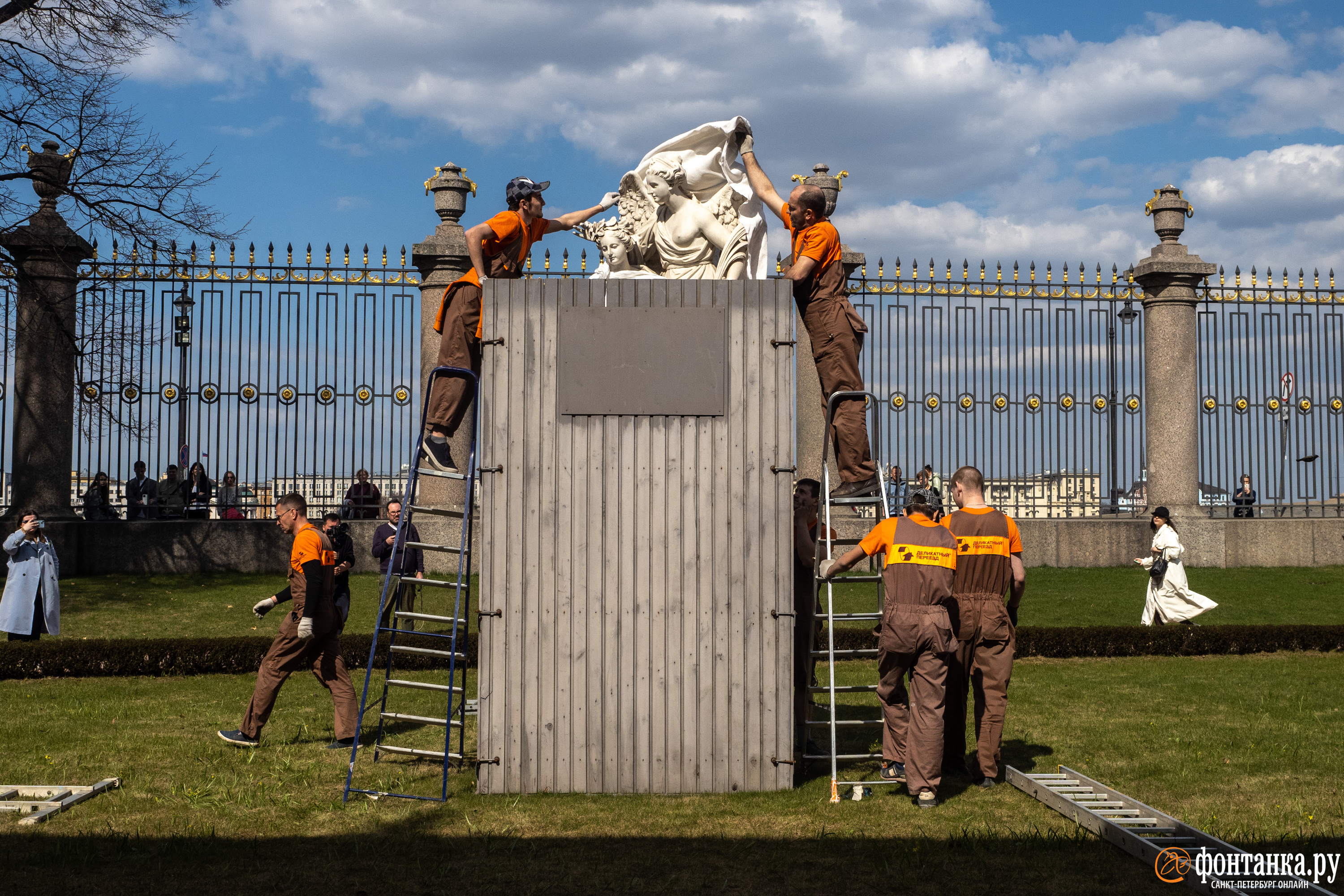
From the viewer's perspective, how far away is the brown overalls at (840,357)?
7.45 meters

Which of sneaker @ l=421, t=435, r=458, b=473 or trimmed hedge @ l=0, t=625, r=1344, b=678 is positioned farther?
trimmed hedge @ l=0, t=625, r=1344, b=678

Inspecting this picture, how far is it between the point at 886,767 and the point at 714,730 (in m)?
1.07

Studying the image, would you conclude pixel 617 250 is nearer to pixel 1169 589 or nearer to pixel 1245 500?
pixel 1169 589

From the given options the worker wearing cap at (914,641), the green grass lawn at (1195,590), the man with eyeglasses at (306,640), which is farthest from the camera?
the green grass lawn at (1195,590)

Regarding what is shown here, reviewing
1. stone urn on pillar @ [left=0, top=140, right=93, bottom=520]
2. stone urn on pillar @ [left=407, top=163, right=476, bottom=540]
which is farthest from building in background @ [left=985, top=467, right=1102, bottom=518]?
stone urn on pillar @ [left=0, top=140, right=93, bottom=520]

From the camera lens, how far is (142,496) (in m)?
17.1

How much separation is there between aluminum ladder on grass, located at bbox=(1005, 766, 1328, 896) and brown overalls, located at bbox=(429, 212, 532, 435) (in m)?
4.19

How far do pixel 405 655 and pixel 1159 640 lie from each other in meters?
8.16

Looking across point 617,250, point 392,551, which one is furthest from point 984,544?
point 392,551

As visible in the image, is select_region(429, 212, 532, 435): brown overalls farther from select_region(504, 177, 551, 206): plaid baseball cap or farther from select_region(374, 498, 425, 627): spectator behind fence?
select_region(374, 498, 425, 627): spectator behind fence

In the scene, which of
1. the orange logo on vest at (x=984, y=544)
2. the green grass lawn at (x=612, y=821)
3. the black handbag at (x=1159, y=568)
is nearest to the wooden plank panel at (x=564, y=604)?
the green grass lawn at (x=612, y=821)

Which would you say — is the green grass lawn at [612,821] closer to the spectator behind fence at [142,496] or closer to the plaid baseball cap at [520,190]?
the plaid baseball cap at [520,190]

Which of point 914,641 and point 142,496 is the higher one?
point 142,496

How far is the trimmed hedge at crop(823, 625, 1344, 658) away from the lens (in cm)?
1282
